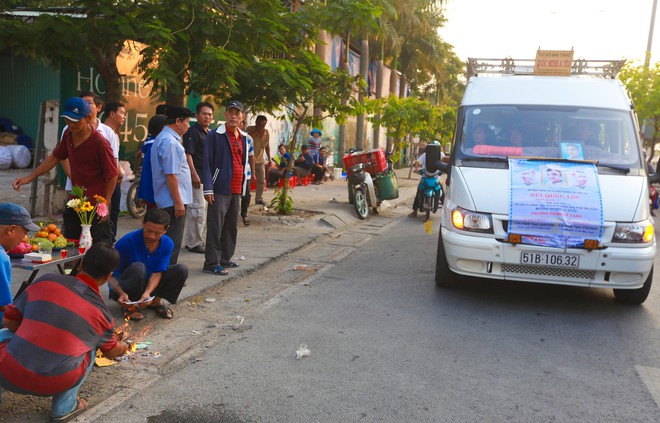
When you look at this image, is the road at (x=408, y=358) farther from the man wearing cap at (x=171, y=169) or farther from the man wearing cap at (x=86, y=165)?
the man wearing cap at (x=86, y=165)

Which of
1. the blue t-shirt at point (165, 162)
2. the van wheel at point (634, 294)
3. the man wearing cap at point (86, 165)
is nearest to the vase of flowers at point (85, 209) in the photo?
the man wearing cap at point (86, 165)

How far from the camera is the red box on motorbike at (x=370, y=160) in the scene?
12.8m

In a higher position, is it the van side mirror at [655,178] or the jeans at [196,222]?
the van side mirror at [655,178]

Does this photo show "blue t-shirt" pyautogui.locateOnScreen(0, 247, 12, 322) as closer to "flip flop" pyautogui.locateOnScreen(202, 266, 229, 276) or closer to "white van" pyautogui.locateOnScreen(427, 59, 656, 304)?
"flip flop" pyautogui.locateOnScreen(202, 266, 229, 276)

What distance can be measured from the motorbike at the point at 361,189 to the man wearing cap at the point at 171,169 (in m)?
6.71

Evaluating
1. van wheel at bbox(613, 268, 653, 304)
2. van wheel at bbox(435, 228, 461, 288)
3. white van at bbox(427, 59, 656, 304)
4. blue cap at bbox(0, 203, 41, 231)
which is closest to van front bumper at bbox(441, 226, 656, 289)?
white van at bbox(427, 59, 656, 304)

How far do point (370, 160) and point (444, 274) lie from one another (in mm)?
6749

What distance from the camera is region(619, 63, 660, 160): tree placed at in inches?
1296

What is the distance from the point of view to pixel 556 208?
5520 mm

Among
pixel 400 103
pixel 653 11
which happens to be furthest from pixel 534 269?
pixel 653 11

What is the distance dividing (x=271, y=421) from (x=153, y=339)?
169 cm

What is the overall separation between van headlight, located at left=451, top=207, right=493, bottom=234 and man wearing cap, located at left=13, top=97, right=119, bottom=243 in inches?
126

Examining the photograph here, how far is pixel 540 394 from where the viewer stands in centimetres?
393

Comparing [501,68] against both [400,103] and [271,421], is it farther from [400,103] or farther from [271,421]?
[400,103]
